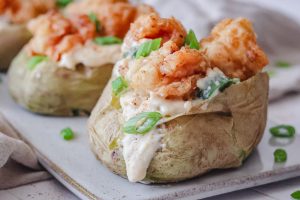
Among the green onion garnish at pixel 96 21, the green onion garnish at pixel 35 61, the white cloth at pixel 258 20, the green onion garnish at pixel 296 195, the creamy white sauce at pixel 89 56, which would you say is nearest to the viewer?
the green onion garnish at pixel 296 195

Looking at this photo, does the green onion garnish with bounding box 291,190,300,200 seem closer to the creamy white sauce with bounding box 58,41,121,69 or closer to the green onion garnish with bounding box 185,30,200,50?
the green onion garnish with bounding box 185,30,200,50

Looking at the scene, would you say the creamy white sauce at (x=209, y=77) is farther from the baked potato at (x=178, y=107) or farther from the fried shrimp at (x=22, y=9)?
the fried shrimp at (x=22, y=9)

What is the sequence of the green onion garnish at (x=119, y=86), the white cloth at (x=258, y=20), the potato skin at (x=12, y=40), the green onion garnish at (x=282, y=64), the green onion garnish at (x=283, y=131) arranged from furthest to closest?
the green onion garnish at (x=282, y=64), the white cloth at (x=258, y=20), the potato skin at (x=12, y=40), the green onion garnish at (x=283, y=131), the green onion garnish at (x=119, y=86)

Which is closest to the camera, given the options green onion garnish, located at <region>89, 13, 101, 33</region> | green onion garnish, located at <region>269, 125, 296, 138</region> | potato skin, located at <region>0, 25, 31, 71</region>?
green onion garnish, located at <region>269, 125, 296, 138</region>

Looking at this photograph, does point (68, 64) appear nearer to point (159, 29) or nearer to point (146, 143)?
point (159, 29)

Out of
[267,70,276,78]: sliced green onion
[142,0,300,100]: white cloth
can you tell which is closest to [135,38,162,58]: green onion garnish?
[142,0,300,100]: white cloth

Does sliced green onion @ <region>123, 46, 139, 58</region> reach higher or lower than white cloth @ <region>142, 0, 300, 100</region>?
higher

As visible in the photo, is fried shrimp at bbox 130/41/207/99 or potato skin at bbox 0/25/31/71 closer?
fried shrimp at bbox 130/41/207/99

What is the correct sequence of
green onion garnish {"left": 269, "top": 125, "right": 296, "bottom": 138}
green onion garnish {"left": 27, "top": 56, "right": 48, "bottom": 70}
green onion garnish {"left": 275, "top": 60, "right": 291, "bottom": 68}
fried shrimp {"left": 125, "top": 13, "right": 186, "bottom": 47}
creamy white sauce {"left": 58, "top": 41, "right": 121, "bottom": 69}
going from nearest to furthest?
fried shrimp {"left": 125, "top": 13, "right": 186, "bottom": 47}, green onion garnish {"left": 269, "top": 125, "right": 296, "bottom": 138}, creamy white sauce {"left": 58, "top": 41, "right": 121, "bottom": 69}, green onion garnish {"left": 27, "top": 56, "right": 48, "bottom": 70}, green onion garnish {"left": 275, "top": 60, "right": 291, "bottom": 68}

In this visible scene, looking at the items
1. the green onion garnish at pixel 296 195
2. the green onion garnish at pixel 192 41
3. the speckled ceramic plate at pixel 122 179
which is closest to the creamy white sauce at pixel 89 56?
the speckled ceramic plate at pixel 122 179
